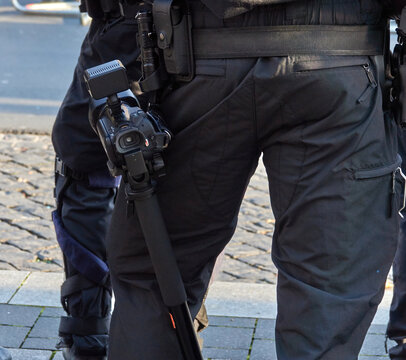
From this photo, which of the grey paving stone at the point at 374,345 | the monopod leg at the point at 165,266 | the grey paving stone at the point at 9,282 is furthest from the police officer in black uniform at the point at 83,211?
the grey paving stone at the point at 374,345

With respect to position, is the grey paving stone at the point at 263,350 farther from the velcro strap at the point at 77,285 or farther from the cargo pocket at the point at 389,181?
the cargo pocket at the point at 389,181

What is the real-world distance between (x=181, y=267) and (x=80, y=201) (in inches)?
32.6

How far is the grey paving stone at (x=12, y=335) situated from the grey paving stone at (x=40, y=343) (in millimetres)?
26

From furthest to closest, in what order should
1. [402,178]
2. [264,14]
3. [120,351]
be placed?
[120,351]
[402,178]
[264,14]

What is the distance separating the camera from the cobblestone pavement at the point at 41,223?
3.94m

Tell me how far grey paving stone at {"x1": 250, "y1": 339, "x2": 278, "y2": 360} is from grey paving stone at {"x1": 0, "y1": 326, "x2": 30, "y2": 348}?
33.5 inches

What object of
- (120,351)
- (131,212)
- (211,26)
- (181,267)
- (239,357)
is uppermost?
(211,26)

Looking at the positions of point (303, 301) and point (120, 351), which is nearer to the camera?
point (303, 301)

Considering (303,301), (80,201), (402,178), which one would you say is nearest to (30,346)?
(80,201)

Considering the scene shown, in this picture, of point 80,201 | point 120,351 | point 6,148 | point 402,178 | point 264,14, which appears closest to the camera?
point 264,14

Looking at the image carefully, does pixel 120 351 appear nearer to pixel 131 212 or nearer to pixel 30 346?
pixel 131 212

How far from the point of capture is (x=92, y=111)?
7.30 ft

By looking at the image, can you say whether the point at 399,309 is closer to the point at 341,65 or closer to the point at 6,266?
the point at 341,65

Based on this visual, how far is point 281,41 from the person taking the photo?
198 centimetres
